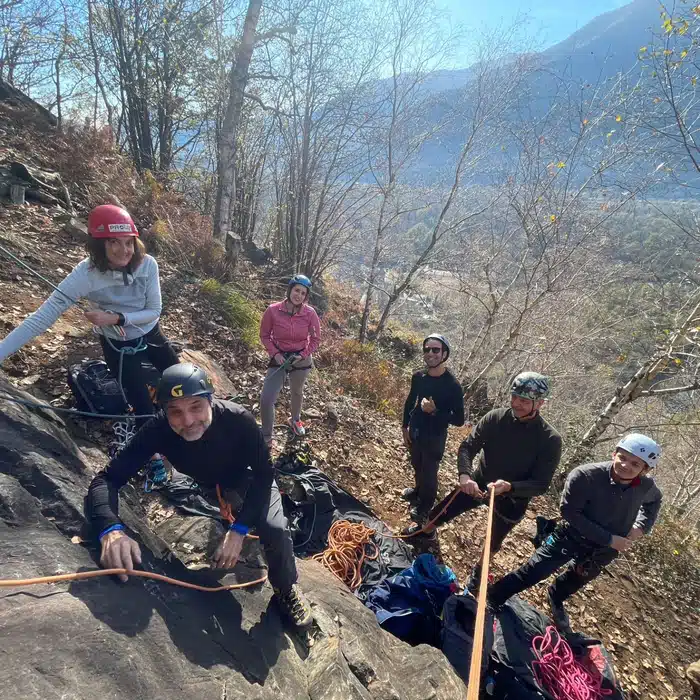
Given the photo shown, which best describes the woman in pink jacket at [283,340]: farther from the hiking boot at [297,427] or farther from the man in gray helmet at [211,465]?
the man in gray helmet at [211,465]

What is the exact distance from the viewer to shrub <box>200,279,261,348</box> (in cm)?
730

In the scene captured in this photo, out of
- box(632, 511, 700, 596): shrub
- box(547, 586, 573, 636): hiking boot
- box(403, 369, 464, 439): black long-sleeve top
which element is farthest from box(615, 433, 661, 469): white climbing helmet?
box(632, 511, 700, 596): shrub

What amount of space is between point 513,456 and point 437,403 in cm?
106

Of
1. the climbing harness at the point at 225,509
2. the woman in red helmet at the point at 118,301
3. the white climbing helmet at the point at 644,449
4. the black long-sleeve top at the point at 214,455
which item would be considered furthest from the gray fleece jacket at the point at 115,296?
the white climbing helmet at the point at 644,449

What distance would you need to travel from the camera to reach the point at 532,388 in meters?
3.37

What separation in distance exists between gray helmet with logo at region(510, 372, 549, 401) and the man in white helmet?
731 millimetres

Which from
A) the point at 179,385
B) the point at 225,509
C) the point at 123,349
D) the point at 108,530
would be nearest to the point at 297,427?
the point at 225,509

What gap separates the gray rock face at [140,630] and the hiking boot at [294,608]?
74 millimetres

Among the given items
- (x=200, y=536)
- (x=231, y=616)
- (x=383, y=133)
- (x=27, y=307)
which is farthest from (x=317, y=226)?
(x=231, y=616)

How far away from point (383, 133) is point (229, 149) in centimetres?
459

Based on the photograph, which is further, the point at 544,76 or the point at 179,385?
the point at 544,76

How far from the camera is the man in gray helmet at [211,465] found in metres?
2.18

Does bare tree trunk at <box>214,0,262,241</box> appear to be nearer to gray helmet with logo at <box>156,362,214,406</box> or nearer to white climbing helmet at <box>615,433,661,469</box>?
gray helmet with logo at <box>156,362,214,406</box>

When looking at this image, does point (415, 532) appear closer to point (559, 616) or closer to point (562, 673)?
point (559, 616)
